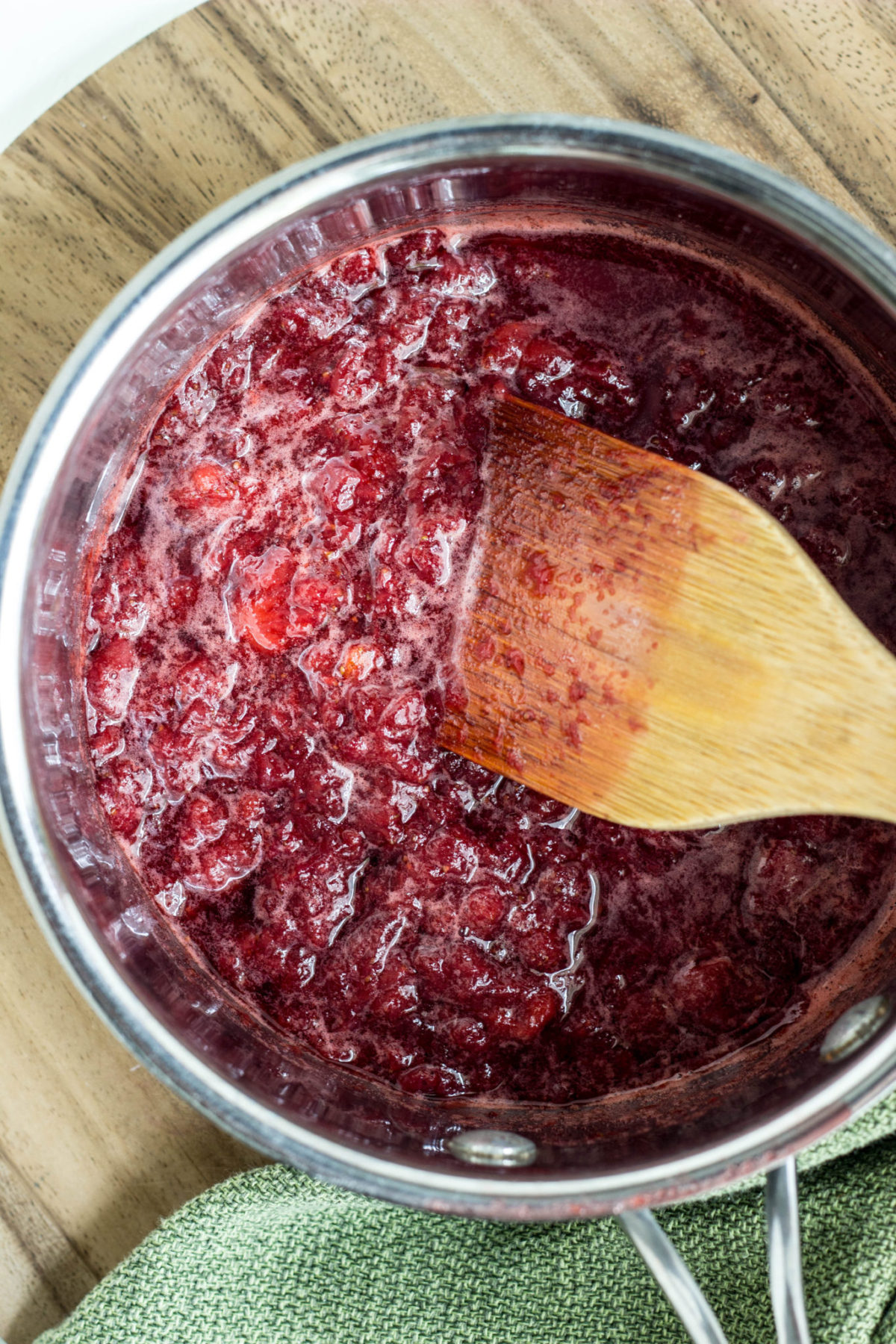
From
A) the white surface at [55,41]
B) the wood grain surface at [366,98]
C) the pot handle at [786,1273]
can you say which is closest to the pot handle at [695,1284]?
the pot handle at [786,1273]

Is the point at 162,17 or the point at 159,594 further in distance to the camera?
the point at 159,594

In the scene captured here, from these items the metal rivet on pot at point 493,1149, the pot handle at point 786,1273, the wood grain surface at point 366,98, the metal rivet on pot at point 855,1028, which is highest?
the wood grain surface at point 366,98

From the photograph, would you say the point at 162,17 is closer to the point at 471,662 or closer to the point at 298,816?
the point at 471,662

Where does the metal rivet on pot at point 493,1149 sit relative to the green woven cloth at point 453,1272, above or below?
above

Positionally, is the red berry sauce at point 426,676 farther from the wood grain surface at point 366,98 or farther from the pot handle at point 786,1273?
the pot handle at point 786,1273

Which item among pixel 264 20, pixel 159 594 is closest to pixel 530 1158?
pixel 159 594

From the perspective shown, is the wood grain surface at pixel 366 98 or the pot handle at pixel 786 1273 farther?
the wood grain surface at pixel 366 98

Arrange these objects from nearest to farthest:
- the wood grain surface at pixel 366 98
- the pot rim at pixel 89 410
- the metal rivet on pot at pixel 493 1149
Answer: the pot rim at pixel 89 410 → the metal rivet on pot at pixel 493 1149 → the wood grain surface at pixel 366 98
